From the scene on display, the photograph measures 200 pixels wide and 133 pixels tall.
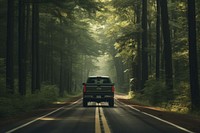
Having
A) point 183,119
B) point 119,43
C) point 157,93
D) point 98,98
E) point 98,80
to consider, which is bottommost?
point 183,119

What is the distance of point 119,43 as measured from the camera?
143ft

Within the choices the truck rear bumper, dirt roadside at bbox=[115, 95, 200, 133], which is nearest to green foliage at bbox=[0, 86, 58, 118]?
the truck rear bumper

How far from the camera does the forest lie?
24078 mm

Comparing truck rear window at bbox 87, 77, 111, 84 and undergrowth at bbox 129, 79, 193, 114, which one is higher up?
truck rear window at bbox 87, 77, 111, 84

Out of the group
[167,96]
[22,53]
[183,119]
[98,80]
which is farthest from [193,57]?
[22,53]

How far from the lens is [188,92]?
2433 centimetres

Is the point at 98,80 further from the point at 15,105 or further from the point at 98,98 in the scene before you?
the point at 15,105

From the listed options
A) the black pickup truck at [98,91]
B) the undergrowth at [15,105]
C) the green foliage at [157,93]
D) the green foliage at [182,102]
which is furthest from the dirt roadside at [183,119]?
the green foliage at [157,93]

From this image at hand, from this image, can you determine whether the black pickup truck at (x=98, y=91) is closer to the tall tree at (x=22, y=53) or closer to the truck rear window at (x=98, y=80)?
the truck rear window at (x=98, y=80)

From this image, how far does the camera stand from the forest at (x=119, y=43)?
24.1 meters

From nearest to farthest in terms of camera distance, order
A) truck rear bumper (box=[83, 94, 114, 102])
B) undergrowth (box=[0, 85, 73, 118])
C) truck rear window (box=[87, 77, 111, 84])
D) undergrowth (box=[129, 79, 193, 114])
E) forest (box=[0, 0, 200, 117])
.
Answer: undergrowth (box=[0, 85, 73, 118]), undergrowth (box=[129, 79, 193, 114]), forest (box=[0, 0, 200, 117]), truck rear bumper (box=[83, 94, 114, 102]), truck rear window (box=[87, 77, 111, 84])

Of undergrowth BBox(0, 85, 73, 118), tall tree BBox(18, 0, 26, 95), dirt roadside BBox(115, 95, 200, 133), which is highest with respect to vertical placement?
tall tree BBox(18, 0, 26, 95)

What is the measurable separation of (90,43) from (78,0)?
43.8 m

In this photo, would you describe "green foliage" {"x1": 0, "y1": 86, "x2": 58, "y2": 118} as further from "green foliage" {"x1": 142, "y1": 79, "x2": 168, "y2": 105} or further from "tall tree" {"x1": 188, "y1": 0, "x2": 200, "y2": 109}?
"tall tree" {"x1": 188, "y1": 0, "x2": 200, "y2": 109}
